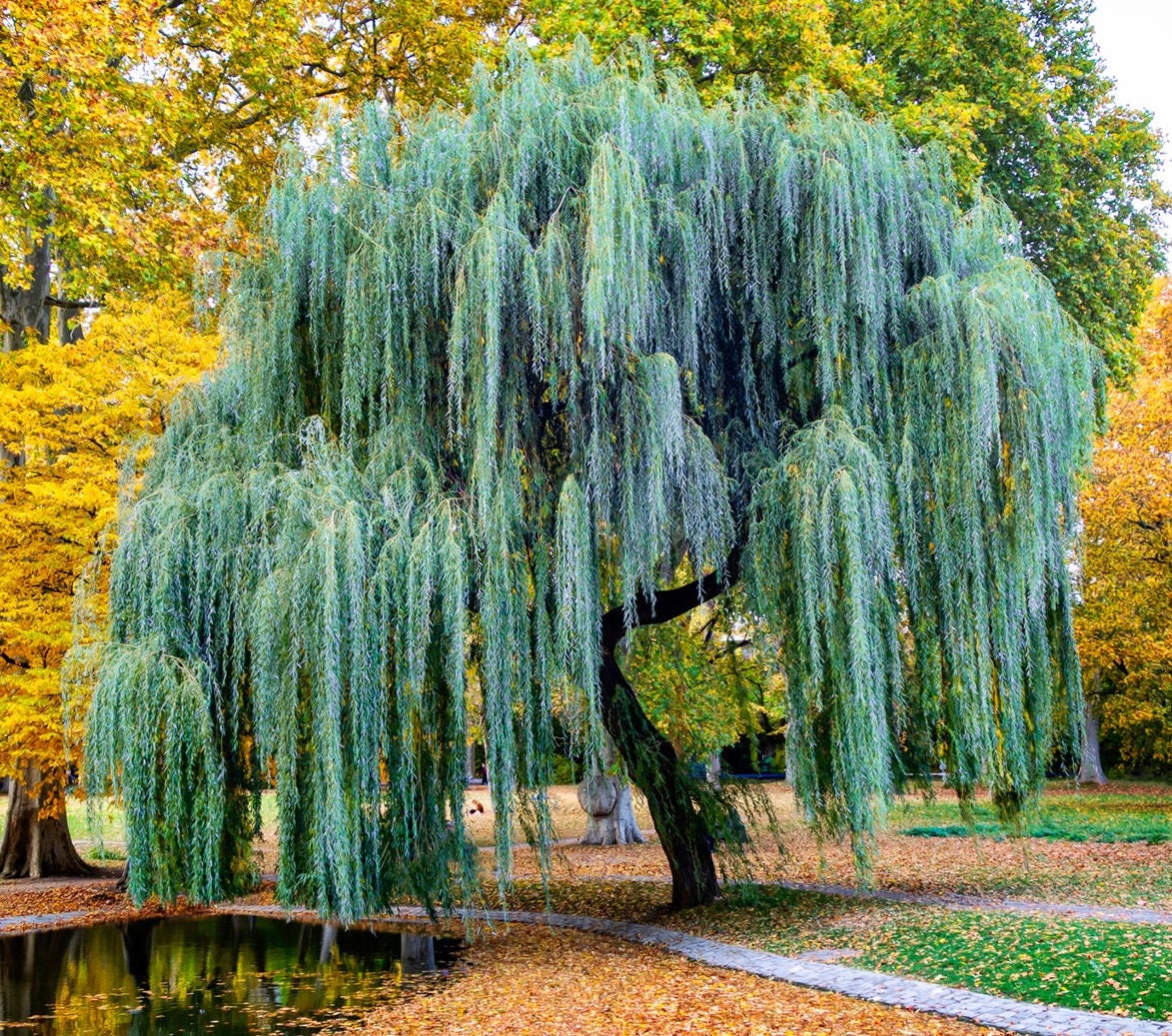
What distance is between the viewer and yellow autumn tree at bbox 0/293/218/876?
1205 cm

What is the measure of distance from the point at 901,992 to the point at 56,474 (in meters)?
11.5

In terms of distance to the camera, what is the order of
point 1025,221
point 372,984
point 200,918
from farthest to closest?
point 1025,221, point 200,918, point 372,984

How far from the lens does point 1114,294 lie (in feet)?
52.6

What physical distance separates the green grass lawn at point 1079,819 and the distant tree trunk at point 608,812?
185 inches

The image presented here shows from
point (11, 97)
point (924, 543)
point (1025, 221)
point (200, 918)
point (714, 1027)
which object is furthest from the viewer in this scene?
point (1025, 221)

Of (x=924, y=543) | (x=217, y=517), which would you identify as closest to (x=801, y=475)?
(x=924, y=543)

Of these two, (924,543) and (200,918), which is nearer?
(924,543)

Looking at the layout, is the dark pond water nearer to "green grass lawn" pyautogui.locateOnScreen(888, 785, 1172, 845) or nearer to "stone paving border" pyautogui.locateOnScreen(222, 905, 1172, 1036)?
"stone paving border" pyautogui.locateOnScreen(222, 905, 1172, 1036)

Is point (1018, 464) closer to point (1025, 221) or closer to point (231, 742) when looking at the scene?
point (231, 742)

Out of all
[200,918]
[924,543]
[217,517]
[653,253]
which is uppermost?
[653,253]

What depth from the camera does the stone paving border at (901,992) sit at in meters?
5.73

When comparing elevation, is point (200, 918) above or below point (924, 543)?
below

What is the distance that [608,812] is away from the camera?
1853cm

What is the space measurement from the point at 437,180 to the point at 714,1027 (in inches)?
255
